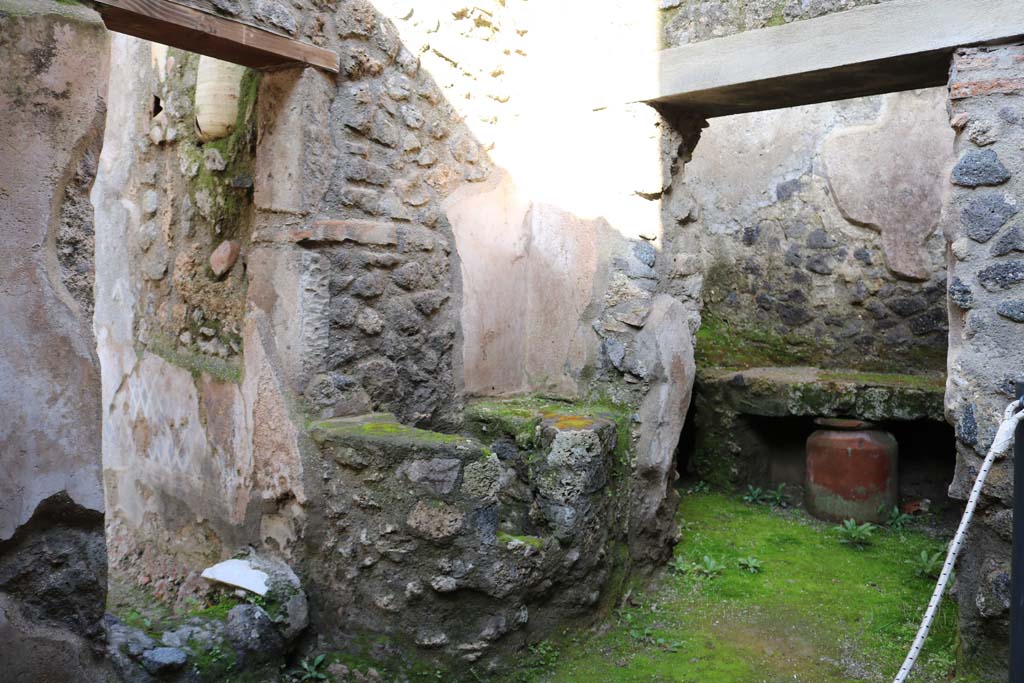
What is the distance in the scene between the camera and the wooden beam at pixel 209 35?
2.18 m

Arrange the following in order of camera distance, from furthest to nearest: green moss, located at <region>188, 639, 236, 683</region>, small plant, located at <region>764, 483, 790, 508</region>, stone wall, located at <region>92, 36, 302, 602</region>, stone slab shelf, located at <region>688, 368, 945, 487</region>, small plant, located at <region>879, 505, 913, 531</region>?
small plant, located at <region>764, 483, 790, 508</region> < stone slab shelf, located at <region>688, 368, 945, 487</region> < small plant, located at <region>879, 505, 913, 531</region> < stone wall, located at <region>92, 36, 302, 602</region> < green moss, located at <region>188, 639, 236, 683</region>

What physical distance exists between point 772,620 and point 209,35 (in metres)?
2.83

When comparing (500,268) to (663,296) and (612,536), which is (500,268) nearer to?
(663,296)

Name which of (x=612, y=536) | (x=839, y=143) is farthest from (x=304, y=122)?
(x=839, y=143)

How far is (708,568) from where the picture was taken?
→ 362 cm

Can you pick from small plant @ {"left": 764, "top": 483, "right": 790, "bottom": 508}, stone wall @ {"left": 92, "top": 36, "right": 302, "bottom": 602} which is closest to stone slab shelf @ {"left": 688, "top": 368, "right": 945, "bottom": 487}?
small plant @ {"left": 764, "top": 483, "right": 790, "bottom": 508}

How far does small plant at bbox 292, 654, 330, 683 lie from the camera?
104 inches

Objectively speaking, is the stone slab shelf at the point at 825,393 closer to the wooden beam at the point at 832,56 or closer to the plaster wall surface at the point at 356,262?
the plaster wall surface at the point at 356,262

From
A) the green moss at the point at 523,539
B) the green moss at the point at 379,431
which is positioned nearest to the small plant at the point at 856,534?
the green moss at the point at 523,539

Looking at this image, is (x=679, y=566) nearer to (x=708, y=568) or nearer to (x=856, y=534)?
(x=708, y=568)

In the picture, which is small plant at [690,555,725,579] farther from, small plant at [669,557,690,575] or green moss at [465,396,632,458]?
green moss at [465,396,632,458]

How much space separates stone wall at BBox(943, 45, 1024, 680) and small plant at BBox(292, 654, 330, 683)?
2.08 meters

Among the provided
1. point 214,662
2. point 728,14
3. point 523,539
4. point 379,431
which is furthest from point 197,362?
point 728,14

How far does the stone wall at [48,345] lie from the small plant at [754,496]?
3.46 meters
